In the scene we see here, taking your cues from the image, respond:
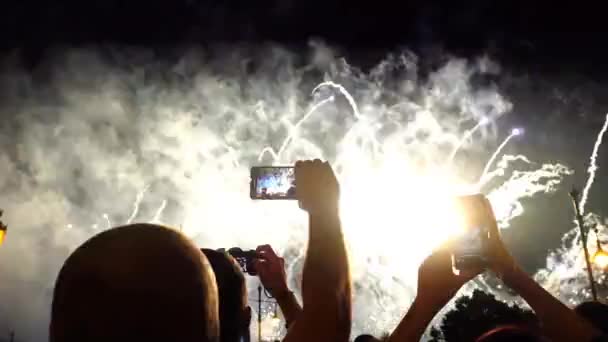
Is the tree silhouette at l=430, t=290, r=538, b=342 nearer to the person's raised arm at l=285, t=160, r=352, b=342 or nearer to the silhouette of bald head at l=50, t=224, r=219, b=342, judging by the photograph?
the person's raised arm at l=285, t=160, r=352, b=342

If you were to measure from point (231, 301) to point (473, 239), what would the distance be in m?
1.53

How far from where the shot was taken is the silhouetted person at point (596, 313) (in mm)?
3551

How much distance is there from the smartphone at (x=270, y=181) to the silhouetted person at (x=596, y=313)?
9.30ft

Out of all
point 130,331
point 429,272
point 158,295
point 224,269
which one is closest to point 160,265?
point 158,295

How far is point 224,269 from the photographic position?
2287 mm

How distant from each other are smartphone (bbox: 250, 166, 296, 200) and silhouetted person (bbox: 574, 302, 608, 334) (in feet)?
9.30

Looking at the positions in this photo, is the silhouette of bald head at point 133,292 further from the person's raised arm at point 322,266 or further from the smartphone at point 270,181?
the smartphone at point 270,181

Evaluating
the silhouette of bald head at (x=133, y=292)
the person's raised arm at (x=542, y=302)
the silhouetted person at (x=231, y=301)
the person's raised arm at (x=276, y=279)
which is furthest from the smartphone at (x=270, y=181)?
the silhouette of bald head at (x=133, y=292)

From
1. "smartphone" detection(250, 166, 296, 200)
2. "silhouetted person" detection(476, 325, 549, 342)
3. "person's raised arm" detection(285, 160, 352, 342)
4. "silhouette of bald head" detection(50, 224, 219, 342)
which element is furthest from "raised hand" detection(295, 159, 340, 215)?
"smartphone" detection(250, 166, 296, 200)

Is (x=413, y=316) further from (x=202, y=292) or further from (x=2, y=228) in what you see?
(x=2, y=228)

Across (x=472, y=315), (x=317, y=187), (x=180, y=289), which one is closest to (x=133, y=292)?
(x=180, y=289)

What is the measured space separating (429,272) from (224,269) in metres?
1.37

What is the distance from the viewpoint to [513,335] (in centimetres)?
207

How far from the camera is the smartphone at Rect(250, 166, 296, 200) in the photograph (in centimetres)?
507
